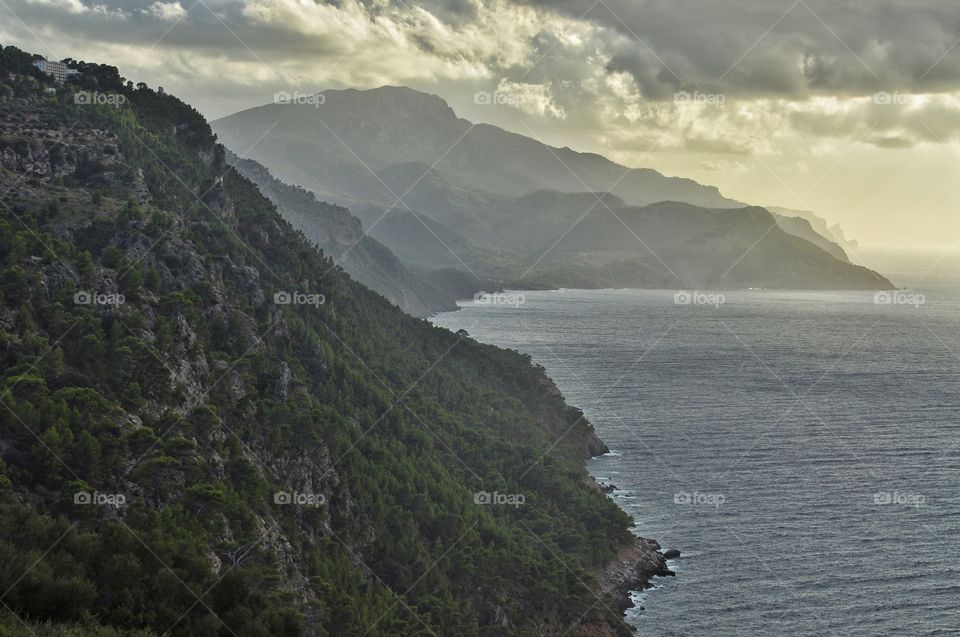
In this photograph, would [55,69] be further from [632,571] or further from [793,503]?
[793,503]

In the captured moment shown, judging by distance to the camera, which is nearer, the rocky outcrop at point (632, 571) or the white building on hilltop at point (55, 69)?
the rocky outcrop at point (632, 571)

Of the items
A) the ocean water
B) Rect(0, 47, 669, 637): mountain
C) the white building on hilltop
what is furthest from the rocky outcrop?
the white building on hilltop

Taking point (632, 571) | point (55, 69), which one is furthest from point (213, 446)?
point (55, 69)

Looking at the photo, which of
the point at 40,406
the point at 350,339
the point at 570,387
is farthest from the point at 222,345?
the point at 570,387

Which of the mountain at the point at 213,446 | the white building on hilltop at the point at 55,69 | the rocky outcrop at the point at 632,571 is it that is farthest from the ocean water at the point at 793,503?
the white building on hilltop at the point at 55,69

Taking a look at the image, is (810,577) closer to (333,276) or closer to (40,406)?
(40,406)

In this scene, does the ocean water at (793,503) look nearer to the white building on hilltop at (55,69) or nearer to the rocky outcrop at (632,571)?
the rocky outcrop at (632,571)

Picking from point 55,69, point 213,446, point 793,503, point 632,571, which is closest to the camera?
point 213,446

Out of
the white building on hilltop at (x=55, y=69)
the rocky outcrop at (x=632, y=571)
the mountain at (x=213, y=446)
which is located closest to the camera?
the mountain at (x=213, y=446)
